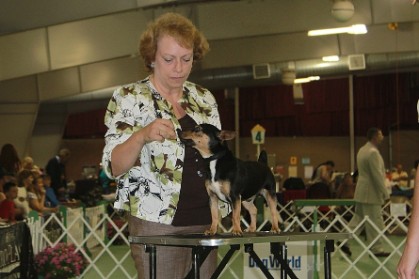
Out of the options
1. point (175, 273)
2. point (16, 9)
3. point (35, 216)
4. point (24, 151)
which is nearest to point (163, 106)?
point (175, 273)

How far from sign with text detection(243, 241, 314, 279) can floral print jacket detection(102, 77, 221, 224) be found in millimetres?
3159

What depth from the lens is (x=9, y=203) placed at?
8391mm

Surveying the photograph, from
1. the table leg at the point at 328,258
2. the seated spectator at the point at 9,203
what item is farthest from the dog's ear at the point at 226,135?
the seated spectator at the point at 9,203

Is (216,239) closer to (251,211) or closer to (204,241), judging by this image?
(204,241)

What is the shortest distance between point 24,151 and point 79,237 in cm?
806

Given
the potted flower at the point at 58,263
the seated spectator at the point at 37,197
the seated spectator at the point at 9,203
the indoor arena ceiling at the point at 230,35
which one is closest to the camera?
the potted flower at the point at 58,263

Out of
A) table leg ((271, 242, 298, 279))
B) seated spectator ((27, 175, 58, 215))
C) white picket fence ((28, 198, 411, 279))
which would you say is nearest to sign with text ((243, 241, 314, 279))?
white picket fence ((28, 198, 411, 279))

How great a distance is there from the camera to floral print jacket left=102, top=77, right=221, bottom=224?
112 inches

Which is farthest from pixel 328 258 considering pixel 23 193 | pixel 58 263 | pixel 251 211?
pixel 23 193

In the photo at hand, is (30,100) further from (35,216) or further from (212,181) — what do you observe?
(212,181)

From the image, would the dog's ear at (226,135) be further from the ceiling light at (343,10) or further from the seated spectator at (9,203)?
the ceiling light at (343,10)

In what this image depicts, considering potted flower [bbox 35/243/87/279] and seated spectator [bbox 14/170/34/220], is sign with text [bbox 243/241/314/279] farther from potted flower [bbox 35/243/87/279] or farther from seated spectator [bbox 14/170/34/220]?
seated spectator [bbox 14/170/34/220]

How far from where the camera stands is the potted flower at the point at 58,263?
7426mm

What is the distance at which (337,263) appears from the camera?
9.95m
